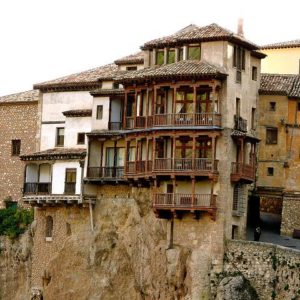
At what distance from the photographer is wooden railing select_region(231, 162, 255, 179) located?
264ft

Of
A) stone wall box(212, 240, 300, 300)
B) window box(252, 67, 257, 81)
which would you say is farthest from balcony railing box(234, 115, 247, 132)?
stone wall box(212, 240, 300, 300)

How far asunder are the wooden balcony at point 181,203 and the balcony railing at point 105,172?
5352 mm

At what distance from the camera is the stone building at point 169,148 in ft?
262

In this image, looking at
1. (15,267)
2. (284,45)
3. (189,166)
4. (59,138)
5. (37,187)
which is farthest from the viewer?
(284,45)

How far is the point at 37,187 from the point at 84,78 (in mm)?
7624

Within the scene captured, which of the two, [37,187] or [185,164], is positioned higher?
[185,164]

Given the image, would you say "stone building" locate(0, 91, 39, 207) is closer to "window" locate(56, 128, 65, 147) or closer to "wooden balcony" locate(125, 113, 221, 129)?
"window" locate(56, 128, 65, 147)

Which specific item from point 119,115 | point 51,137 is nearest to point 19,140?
point 51,137

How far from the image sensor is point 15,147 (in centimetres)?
9688

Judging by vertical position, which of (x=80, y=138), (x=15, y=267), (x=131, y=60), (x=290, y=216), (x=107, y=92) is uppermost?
(x=131, y=60)

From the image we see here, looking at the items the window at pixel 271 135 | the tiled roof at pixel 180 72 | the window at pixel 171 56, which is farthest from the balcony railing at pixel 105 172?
the window at pixel 271 135

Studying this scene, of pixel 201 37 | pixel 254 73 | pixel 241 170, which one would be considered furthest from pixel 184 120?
pixel 254 73

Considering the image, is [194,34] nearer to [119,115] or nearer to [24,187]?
→ [119,115]

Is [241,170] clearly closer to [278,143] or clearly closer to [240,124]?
[240,124]
